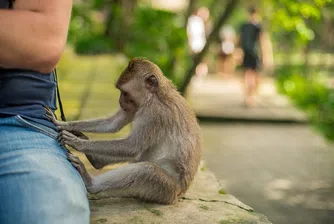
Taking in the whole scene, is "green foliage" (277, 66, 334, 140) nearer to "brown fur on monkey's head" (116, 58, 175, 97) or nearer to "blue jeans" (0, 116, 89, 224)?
"brown fur on monkey's head" (116, 58, 175, 97)

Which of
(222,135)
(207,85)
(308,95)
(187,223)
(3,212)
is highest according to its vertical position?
(207,85)

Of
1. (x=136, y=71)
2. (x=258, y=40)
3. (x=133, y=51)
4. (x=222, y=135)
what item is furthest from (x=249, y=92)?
(x=136, y=71)

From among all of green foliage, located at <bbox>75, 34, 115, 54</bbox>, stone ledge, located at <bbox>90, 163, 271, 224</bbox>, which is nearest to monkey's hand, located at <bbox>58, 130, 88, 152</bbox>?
stone ledge, located at <bbox>90, 163, 271, 224</bbox>

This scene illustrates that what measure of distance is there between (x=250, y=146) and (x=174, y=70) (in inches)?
73.9

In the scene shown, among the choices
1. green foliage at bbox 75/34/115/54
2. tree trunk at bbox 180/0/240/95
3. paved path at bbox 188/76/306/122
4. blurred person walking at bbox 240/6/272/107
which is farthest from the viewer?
green foliage at bbox 75/34/115/54

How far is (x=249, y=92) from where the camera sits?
513 inches

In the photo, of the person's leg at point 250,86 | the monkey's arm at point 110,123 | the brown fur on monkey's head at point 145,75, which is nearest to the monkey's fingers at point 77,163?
the monkey's arm at point 110,123

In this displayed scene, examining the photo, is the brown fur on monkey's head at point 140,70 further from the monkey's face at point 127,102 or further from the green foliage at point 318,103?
the green foliage at point 318,103

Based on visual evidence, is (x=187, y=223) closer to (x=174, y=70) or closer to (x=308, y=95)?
(x=308, y=95)

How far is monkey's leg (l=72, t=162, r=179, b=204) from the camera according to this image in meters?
2.72

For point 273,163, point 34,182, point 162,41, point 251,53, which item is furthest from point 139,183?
point 251,53

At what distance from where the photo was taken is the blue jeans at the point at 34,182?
1760 millimetres

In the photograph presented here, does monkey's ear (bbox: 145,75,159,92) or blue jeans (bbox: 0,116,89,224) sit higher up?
monkey's ear (bbox: 145,75,159,92)

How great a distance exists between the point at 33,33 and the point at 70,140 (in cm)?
82
